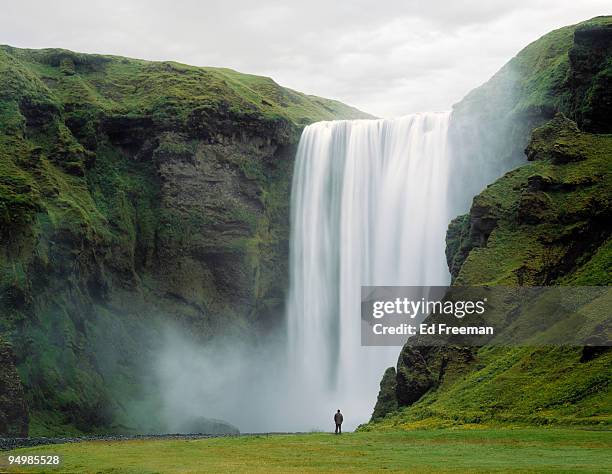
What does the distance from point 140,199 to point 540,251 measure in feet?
169

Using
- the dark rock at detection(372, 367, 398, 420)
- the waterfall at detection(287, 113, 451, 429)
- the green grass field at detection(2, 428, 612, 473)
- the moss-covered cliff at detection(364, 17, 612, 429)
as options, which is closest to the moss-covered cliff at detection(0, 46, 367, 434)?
the waterfall at detection(287, 113, 451, 429)

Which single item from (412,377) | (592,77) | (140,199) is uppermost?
(592,77)

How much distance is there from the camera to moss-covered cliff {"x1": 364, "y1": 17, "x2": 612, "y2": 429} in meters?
46.2

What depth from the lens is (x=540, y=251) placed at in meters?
61.0

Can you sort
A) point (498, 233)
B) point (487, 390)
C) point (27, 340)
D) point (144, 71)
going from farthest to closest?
point (144, 71) → point (27, 340) → point (498, 233) → point (487, 390)

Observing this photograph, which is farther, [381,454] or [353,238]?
[353,238]

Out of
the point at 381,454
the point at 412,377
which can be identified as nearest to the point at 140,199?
the point at 412,377

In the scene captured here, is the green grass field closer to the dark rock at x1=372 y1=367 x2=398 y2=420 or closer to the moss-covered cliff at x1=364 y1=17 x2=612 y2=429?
the moss-covered cliff at x1=364 y1=17 x2=612 y2=429

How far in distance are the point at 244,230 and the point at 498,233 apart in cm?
4017

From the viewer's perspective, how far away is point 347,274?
94062 mm

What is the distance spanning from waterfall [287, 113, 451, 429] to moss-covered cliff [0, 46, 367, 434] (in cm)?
386

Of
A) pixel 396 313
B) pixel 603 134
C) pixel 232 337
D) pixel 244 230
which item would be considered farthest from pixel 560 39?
pixel 232 337

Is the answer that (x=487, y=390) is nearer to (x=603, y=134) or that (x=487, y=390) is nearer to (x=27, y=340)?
(x=603, y=134)

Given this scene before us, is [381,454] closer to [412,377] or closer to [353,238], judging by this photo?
[412,377]
